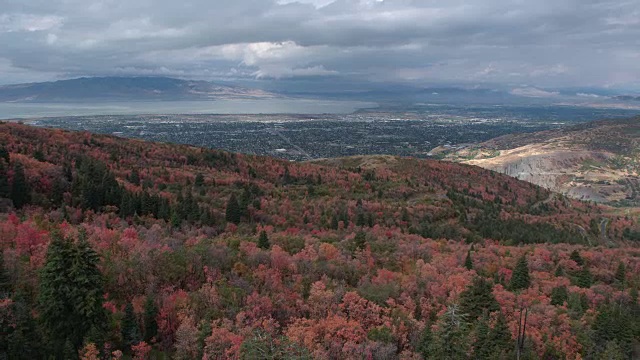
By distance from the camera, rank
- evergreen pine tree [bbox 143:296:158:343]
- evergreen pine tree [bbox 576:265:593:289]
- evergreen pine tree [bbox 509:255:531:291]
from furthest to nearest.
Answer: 1. evergreen pine tree [bbox 576:265:593:289]
2. evergreen pine tree [bbox 509:255:531:291]
3. evergreen pine tree [bbox 143:296:158:343]

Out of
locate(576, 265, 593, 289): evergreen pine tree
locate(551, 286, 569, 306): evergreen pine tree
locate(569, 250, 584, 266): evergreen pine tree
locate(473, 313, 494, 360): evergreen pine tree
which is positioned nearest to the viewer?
locate(473, 313, 494, 360): evergreen pine tree

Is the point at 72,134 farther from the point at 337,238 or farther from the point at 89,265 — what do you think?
the point at 89,265

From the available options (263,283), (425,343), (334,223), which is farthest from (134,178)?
(425,343)

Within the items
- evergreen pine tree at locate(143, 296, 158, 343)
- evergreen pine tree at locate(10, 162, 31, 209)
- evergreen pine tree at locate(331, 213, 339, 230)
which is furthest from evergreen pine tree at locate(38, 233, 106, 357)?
evergreen pine tree at locate(331, 213, 339, 230)

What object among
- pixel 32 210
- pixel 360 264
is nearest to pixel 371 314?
pixel 360 264

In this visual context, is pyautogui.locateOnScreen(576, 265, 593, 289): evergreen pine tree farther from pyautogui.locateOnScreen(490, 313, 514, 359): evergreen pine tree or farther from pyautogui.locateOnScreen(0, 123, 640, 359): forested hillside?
pyautogui.locateOnScreen(490, 313, 514, 359): evergreen pine tree

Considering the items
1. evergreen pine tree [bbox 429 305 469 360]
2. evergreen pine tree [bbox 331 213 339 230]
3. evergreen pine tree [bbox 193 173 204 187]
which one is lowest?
evergreen pine tree [bbox 331 213 339 230]

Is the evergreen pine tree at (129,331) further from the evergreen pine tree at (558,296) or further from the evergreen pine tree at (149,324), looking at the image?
the evergreen pine tree at (558,296)

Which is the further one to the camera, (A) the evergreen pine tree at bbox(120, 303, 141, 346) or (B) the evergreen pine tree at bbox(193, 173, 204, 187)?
(B) the evergreen pine tree at bbox(193, 173, 204, 187)
